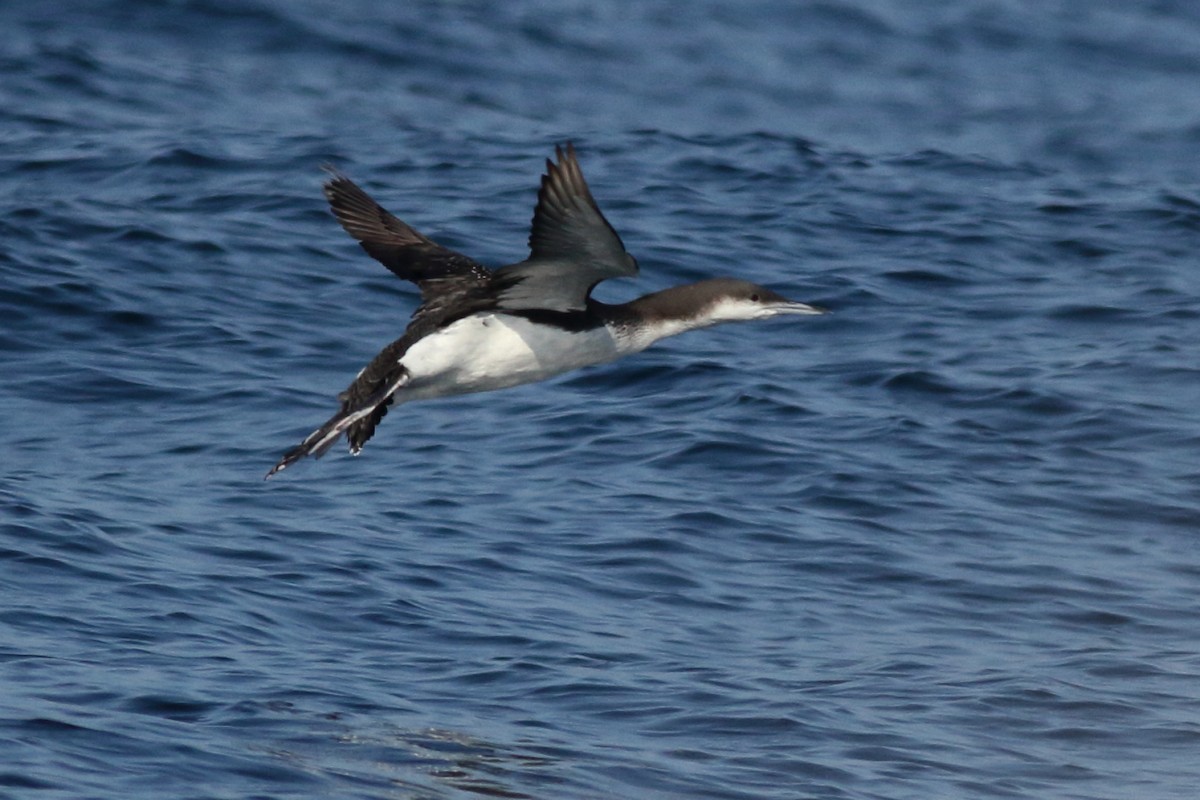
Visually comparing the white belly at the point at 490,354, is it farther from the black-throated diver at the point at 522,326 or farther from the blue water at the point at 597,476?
the blue water at the point at 597,476

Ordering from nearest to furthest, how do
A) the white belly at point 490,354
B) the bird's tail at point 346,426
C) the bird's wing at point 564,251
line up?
the bird's wing at point 564,251 → the bird's tail at point 346,426 → the white belly at point 490,354

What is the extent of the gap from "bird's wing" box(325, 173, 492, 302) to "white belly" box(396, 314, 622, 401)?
501 millimetres

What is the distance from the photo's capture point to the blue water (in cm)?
795

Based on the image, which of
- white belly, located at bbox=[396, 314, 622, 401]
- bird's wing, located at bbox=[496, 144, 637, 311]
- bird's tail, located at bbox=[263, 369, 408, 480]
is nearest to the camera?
bird's wing, located at bbox=[496, 144, 637, 311]

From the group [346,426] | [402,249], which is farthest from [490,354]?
[402,249]

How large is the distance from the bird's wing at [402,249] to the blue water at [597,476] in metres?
1.64

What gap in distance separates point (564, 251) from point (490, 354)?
0.82 metres

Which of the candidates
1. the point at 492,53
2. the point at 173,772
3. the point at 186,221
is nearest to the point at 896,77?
the point at 492,53

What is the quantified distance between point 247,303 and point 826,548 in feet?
16.2

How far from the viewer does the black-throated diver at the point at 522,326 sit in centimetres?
768

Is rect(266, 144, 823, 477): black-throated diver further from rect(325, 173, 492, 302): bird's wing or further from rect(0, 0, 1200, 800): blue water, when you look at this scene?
rect(0, 0, 1200, 800): blue water

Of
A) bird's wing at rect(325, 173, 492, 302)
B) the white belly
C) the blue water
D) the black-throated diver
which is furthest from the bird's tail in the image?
the blue water

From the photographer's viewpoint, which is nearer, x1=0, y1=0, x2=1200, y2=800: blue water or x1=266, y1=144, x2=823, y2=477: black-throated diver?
x1=266, y1=144, x2=823, y2=477: black-throated diver

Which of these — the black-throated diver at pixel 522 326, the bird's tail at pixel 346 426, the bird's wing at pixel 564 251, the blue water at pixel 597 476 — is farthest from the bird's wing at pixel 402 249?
the blue water at pixel 597 476
